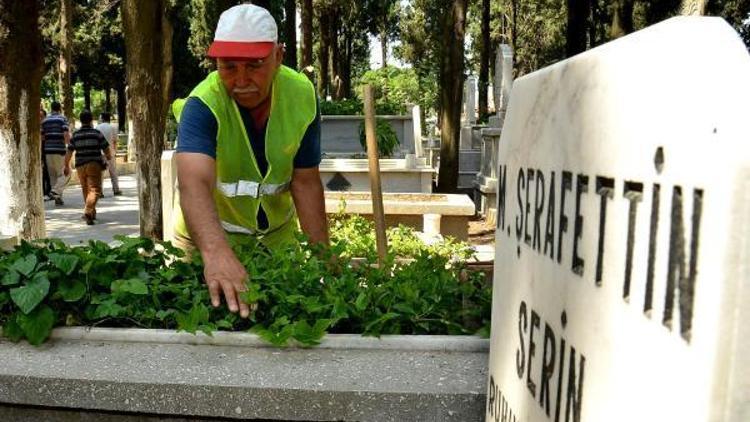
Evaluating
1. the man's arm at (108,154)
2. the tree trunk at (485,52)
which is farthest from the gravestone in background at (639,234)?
the tree trunk at (485,52)

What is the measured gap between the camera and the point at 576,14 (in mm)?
16094

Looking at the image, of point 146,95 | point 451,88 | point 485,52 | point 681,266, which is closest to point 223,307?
point 681,266

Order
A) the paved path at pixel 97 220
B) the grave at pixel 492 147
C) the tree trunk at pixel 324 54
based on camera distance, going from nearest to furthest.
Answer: the paved path at pixel 97 220
the grave at pixel 492 147
the tree trunk at pixel 324 54

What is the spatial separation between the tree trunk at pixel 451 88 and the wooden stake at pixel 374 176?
40.5 feet

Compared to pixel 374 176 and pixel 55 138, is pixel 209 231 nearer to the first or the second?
pixel 374 176

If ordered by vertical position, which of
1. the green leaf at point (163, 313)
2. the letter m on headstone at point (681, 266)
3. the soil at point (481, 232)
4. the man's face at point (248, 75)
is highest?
the man's face at point (248, 75)

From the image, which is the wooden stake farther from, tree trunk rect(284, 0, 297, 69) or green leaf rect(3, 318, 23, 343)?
tree trunk rect(284, 0, 297, 69)

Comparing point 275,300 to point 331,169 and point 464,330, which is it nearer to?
point 464,330

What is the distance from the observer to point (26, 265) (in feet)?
8.09

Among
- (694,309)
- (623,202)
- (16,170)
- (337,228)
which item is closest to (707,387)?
(694,309)

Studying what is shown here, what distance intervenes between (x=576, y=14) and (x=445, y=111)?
3210 millimetres

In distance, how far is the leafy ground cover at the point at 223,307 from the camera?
7.55 ft

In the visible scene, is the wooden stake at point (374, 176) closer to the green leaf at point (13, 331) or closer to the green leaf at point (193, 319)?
the green leaf at point (193, 319)

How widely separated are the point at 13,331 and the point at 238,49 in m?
1.12
